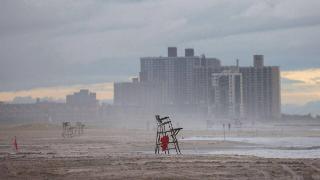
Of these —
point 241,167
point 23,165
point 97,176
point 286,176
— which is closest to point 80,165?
point 23,165

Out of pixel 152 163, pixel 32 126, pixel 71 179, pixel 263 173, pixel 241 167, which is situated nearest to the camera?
pixel 71 179

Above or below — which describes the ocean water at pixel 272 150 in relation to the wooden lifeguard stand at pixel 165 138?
below

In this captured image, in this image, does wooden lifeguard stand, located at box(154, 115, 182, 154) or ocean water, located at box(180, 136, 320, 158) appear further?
ocean water, located at box(180, 136, 320, 158)

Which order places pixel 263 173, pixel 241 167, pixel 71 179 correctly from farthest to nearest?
pixel 241 167
pixel 263 173
pixel 71 179

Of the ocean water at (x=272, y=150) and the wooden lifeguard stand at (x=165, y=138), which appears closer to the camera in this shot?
the wooden lifeguard stand at (x=165, y=138)

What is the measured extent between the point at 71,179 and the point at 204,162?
10.2 meters

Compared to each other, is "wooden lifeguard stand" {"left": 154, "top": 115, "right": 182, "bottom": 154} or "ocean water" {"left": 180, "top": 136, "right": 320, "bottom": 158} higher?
"wooden lifeguard stand" {"left": 154, "top": 115, "right": 182, "bottom": 154}

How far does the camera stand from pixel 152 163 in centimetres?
3734

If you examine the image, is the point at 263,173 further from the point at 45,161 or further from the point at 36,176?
the point at 45,161

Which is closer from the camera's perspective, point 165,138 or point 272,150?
point 165,138

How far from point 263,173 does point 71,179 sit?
899cm

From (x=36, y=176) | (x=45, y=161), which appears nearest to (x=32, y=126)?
(x=45, y=161)

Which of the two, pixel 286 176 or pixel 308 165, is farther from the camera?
pixel 308 165

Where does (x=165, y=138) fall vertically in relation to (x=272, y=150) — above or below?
above
